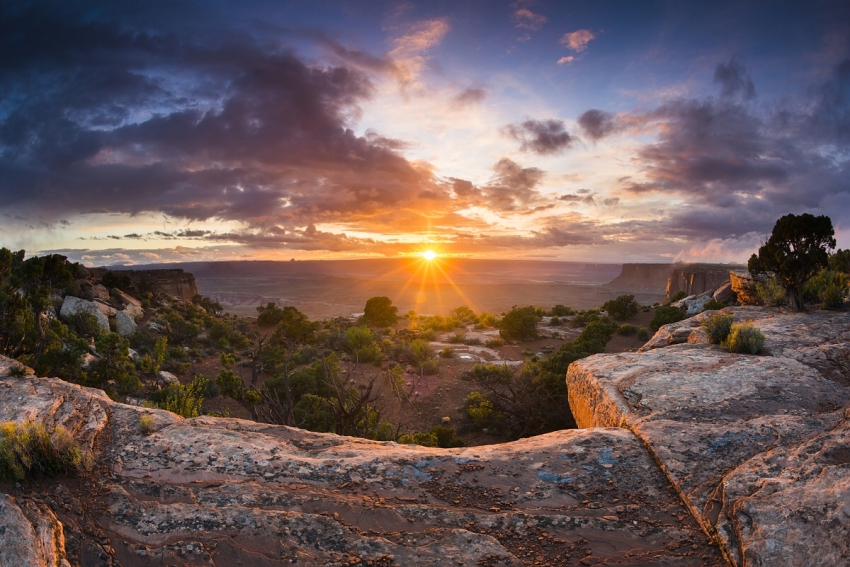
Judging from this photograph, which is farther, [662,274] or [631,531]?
[662,274]

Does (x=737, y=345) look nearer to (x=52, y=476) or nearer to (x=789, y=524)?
(x=789, y=524)

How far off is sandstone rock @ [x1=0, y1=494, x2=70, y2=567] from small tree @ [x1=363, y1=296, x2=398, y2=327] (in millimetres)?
26360

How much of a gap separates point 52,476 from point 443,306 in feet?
204

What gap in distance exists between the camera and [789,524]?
2.56 metres

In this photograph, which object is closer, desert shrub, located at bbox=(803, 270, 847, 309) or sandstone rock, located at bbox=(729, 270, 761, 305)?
desert shrub, located at bbox=(803, 270, 847, 309)

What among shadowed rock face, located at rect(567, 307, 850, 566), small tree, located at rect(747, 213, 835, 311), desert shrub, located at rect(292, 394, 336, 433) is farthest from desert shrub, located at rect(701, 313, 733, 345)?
desert shrub, located at rect(292, 394, 336, 433)

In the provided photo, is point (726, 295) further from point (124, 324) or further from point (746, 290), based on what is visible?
point (124, 324)

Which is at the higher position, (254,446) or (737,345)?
(737,345)

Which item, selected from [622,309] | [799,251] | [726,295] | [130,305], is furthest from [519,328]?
[130,305]

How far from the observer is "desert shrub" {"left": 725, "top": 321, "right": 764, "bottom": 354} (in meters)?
6.76

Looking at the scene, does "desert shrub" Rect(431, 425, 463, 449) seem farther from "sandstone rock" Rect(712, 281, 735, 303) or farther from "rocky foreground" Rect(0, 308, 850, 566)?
"sandstone rock" Rect(712, 281, 735, 303)

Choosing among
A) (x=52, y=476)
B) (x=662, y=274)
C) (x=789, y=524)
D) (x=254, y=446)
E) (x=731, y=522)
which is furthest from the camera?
(x=662, y=274)

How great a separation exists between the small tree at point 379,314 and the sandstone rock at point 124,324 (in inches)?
542

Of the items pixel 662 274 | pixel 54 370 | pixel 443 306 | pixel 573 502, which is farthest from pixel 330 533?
pixel 662 274
